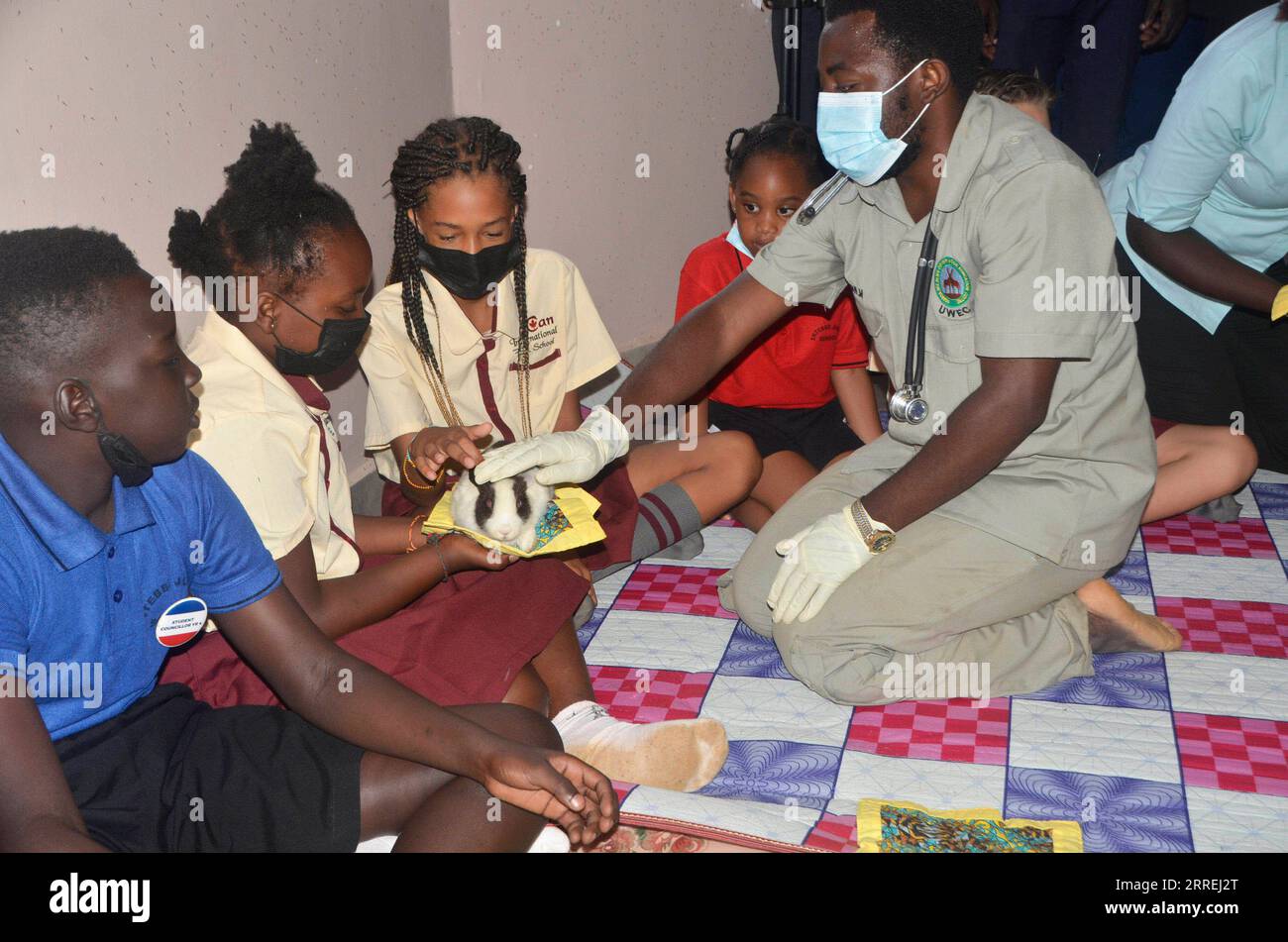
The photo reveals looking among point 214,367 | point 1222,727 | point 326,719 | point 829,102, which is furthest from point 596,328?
point 1222,727

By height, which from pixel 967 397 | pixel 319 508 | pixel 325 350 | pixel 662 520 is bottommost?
pixel 662 520

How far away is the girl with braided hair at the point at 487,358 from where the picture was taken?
226 cm

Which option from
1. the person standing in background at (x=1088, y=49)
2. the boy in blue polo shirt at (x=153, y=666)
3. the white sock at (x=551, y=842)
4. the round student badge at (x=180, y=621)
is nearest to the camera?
the boy in blue polo shirt at (x=153, y=666)

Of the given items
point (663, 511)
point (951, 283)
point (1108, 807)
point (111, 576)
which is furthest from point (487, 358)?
point (1108, 807)

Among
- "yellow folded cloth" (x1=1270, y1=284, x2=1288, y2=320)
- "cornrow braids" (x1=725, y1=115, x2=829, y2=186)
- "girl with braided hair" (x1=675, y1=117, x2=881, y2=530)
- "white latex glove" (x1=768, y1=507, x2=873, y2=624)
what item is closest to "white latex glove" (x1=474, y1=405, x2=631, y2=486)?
"white latex glove" (x1=768, y1=507, x2=873, y2=624)

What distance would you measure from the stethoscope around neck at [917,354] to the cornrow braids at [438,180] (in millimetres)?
752

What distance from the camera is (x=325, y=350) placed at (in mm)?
1941

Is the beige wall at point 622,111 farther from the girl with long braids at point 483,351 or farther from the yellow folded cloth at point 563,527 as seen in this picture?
the yellow folded cloth at point 563,527

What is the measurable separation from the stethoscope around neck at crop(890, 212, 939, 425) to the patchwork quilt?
1.71ft

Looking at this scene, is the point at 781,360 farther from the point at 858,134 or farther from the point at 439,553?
the point at 439,553

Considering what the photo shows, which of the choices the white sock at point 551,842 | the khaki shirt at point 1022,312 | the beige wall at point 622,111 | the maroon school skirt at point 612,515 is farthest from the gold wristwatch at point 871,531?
the beige wall at point 622,111

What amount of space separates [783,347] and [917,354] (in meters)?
0.69

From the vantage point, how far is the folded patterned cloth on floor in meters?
1.72

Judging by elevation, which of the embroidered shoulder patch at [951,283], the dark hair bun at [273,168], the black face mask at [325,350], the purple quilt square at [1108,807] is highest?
the dark hair bun at [273,168]
